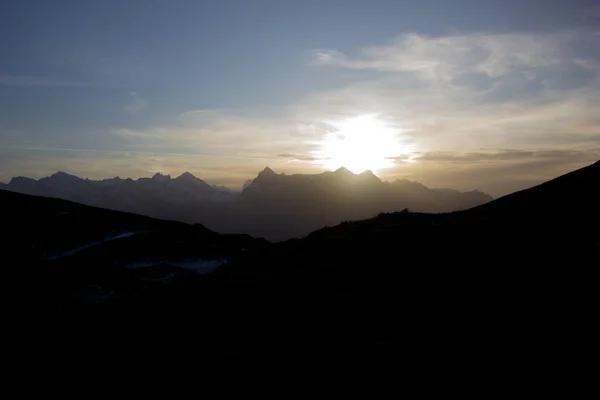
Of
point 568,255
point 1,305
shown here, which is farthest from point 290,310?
point 1,305

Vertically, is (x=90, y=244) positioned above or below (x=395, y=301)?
below

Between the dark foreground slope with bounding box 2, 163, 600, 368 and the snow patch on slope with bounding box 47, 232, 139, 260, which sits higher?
the dark foreground slope with bounding box 2, 163, 600, 368

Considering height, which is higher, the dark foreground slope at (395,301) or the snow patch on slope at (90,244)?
the dark foreground slope at (395,301)

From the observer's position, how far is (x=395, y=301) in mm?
17094

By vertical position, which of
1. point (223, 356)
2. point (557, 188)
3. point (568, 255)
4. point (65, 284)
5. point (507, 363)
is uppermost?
point (557, 188)

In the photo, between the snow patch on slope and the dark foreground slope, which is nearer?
the dark foreground slope

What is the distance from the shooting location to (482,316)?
14602 mm

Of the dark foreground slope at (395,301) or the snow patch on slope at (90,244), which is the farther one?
the snow patch on slope at (90,244)

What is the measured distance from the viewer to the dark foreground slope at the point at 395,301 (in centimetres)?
1302

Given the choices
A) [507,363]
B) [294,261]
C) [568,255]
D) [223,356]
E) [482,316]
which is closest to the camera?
[507,363]

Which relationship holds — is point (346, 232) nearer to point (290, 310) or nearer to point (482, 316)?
point (290, 310)

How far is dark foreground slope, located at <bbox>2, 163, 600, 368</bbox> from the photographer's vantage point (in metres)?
13.0

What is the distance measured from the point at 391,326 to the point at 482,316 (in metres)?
3.40

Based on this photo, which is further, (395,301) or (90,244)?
(90,244)
